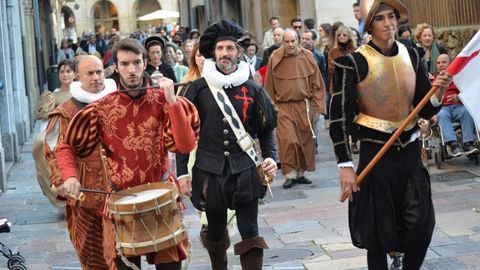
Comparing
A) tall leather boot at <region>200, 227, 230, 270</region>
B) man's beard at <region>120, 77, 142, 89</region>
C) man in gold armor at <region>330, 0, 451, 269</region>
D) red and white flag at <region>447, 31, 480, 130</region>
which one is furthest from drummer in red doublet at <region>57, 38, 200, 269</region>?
red and white flag at <region>447, 31, 480, 130</region>

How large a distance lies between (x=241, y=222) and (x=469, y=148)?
6.89 metres

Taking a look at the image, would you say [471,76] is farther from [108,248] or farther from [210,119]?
[108,248]

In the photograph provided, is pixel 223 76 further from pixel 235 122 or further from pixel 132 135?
pixel 132 135

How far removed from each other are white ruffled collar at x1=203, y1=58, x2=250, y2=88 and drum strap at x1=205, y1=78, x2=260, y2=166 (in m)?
0.05

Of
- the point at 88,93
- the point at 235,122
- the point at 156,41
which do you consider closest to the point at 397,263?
the point at 235,122

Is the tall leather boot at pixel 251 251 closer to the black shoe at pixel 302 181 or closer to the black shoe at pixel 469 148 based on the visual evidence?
the black shoe at pixel 302 181

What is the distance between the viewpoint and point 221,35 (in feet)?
26.7

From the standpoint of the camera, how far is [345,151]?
23.2 feet

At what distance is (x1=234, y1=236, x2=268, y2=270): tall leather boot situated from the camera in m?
7.96

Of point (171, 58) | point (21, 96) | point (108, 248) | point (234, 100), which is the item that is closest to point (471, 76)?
point (234, 100)

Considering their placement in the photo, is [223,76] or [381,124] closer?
[381,124]

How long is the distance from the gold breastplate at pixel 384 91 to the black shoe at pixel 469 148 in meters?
7.40

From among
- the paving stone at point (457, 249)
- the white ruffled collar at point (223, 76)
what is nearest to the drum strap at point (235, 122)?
the white ruffled collar at point (223, 76)

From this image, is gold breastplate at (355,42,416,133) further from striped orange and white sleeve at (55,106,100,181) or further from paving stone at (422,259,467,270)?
paving stone at (422,259,467,270)
